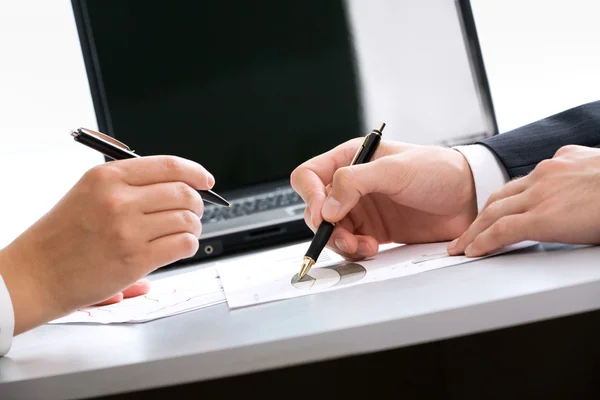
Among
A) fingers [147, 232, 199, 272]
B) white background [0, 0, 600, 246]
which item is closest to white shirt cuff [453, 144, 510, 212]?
fingers [147, 232, 199, 272]

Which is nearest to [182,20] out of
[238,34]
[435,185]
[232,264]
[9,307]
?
[238,34]

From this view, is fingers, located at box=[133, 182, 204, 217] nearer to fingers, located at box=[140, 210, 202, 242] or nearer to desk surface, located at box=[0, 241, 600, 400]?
fingers, located at box=[140, 210, 202, 242]

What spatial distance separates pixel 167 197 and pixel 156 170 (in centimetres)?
3

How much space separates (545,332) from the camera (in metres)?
0.75

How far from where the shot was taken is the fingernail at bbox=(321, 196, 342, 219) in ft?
2.35

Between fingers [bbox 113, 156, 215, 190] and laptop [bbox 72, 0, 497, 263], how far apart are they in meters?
0.55

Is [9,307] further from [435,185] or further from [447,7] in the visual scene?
[447,7]

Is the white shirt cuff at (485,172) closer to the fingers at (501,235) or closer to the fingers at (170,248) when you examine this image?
the fingers at (501,235)

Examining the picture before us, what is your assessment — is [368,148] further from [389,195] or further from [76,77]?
[76,77]

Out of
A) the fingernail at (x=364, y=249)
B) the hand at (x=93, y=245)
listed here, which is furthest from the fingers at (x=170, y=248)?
the fingernail at (x=364, y=249)

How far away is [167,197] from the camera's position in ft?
2.00

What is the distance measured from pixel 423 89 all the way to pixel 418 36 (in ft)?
0.34

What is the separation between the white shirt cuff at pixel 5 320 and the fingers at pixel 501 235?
416mm

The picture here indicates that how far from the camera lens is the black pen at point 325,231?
657 millimetres
